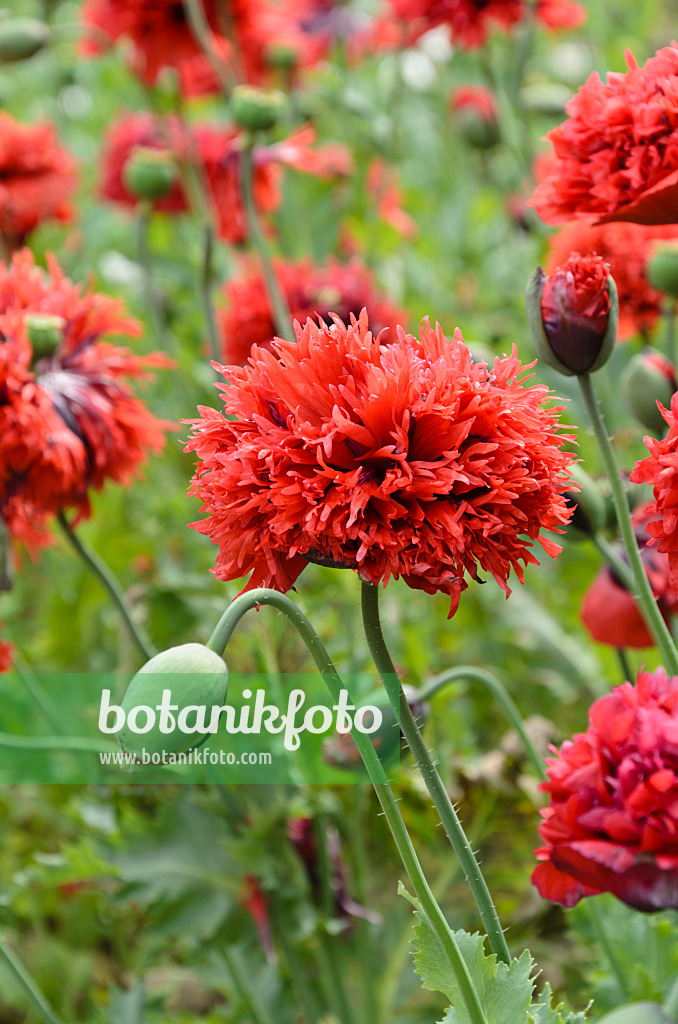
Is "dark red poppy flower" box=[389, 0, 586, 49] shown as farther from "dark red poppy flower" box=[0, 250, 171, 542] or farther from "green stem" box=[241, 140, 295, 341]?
"dark red poppy flower" box=[0, 250, 171, 542]

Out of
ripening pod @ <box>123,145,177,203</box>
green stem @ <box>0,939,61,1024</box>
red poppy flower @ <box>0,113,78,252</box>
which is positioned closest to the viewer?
green stem @ <box>0,939,61,1024</box>

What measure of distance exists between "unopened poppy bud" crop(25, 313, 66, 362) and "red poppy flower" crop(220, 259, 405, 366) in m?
0.55

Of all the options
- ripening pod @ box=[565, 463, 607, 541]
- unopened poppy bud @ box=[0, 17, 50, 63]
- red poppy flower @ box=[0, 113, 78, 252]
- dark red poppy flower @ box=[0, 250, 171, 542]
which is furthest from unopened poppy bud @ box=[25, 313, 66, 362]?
unopened poppy bud @ box=[0, 17, 50, 63]

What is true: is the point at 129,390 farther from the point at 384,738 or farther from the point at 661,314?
the point at 661,314

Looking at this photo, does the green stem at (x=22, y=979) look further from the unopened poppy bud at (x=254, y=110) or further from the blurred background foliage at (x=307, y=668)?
the unopened poppy bud at (x=254, y=110)

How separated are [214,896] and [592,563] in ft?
3.08

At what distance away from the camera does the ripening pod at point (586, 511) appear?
0.89 metres

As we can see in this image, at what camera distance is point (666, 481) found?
0.57 metres

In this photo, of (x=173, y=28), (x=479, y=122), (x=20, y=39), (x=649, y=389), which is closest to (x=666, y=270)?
(x=649, y=389)

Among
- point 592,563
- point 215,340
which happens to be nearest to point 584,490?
point 215,340

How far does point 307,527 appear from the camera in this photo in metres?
0.53

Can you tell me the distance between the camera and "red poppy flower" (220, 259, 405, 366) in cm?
157

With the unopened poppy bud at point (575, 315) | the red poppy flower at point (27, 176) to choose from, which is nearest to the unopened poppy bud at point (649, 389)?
the unopened poppy bud at point (575, 315)

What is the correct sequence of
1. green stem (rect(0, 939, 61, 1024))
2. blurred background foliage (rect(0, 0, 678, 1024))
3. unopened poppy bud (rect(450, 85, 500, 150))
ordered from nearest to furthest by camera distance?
green stem (rect(0, 939, 61, 1024))
blurred background foliage (rect(0, 0, 678, 1024))
unopened poppy bud (rect(450, 85, 500, 150))
